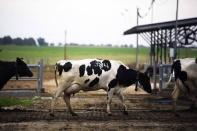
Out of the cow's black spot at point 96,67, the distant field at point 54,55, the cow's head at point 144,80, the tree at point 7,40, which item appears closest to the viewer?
the cow's black spot at point 96,67

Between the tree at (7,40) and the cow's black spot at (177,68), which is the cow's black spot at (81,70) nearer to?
the cow's black spot at (177,68)

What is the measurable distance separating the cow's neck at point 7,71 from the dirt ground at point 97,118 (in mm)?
Answer: 904

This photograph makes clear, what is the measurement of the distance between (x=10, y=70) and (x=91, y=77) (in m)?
2.93

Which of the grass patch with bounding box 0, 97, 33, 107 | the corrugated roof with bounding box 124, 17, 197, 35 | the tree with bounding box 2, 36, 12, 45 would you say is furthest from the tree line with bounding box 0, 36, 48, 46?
the grass patch with bounding box 0, 97, 33, 107

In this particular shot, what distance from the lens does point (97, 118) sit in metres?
11.5

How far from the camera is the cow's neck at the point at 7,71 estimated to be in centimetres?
1323

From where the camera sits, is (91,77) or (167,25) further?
(167,25)

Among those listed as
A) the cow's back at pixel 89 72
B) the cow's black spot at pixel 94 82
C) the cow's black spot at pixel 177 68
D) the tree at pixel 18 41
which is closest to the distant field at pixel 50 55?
the tree at pixel 18 41

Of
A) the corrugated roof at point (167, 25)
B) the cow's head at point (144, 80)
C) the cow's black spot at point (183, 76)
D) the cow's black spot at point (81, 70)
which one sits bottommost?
the cow's head at point (144, 80)

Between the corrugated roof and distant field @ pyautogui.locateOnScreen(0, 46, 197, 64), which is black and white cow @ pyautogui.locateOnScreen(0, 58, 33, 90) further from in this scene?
distant field @ pyautogui.locateOnScreen(0, 46, 197, 64)

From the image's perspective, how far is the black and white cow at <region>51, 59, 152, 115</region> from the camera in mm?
12117

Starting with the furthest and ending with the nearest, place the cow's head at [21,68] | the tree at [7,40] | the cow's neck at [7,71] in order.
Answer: the tree at [7,40], the cow's head at [21,68], the cow's neck at [7,71]

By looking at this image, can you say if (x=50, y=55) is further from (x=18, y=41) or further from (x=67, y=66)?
(x=67, y=66)

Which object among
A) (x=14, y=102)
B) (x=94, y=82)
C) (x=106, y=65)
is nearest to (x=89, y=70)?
(x=94, y=82)
